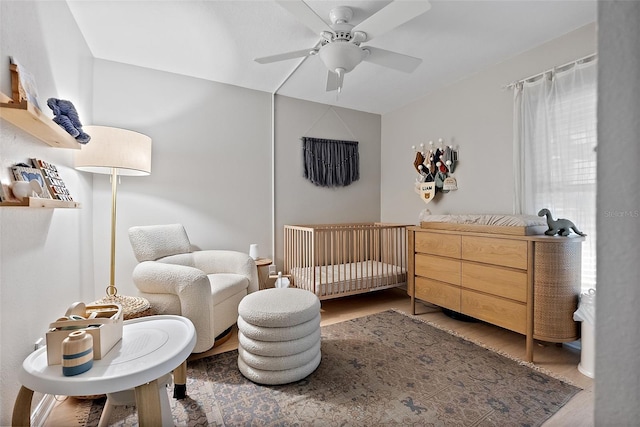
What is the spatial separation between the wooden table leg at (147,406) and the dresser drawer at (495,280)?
2.21 m

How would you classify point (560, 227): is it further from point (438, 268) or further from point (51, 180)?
point (51, 180)

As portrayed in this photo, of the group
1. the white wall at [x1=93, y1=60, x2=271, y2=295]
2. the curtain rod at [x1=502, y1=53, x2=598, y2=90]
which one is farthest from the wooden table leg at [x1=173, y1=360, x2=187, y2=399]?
the curtain rod at [x1=502, y1=53, x2=598, y2=90]

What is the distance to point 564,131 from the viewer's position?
2.21 meters

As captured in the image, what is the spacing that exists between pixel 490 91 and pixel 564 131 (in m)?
0.80

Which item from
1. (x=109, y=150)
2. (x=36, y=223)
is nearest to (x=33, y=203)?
(x=36, y=223)

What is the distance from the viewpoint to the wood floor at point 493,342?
150cm

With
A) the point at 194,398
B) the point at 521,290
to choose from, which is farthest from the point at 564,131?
Result: the point at 194,398

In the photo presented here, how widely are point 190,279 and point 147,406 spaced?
38.4 inches

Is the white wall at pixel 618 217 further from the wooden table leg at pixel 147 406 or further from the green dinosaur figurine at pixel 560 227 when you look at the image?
the green dinosaur figurine at pixel 560 227

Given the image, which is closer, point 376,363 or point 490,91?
point 376,363

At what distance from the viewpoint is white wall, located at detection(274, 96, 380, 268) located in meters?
3.49

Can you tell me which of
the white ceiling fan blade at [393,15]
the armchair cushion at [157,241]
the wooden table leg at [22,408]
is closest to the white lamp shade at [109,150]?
A: the armchair cushion at [157,241]

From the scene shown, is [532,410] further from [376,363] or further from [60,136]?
[60,136]

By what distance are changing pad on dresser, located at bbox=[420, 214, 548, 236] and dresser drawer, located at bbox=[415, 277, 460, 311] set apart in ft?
1.68
